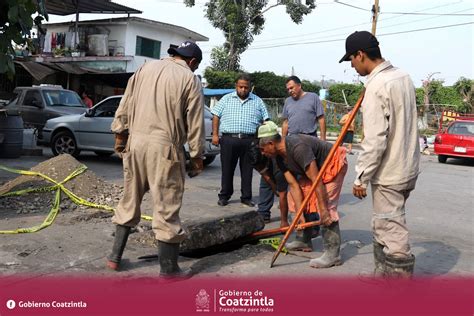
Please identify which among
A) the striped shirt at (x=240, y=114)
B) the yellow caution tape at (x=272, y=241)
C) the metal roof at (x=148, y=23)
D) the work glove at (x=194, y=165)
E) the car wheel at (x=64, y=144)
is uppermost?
the metal roof at (x=148, y=23)

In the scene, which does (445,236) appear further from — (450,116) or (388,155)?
(450,116)

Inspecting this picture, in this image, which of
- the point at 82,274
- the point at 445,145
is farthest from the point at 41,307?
the point at 445,145

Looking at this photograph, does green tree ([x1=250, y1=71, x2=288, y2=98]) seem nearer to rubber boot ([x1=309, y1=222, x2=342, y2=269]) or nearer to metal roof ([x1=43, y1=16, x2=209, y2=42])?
metal roof ([x1=43, y1=16, x2=209, y2=42])

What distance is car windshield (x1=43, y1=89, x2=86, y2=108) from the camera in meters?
15.0

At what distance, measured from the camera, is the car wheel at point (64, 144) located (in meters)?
11.9

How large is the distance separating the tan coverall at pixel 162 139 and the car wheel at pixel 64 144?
8.28 meters

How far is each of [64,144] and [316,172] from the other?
8.88 metres

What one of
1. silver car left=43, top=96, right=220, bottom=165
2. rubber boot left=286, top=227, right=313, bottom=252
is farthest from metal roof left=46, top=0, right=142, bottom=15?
rubber boot left=286, top=227, right=313, bottom=252

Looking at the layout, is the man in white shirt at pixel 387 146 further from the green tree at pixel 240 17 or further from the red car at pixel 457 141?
the green tree at pixel 240 17

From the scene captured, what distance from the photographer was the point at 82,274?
4113 millimetres

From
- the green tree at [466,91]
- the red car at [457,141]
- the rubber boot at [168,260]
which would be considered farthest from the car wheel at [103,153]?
the green tree at [466,91]

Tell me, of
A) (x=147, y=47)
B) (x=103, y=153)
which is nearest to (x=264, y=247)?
(x=103, y=153)

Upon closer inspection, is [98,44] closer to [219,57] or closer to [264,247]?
[219,57]

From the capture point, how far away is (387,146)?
12.5 ft
